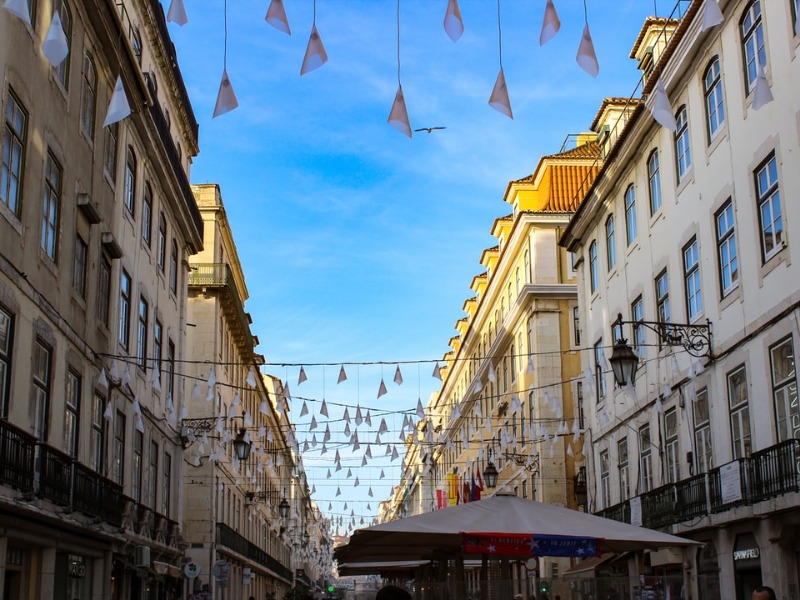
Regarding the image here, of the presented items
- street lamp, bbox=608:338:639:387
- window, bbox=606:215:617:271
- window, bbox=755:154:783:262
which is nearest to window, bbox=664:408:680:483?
street lamp, bbox=608:338:639:387

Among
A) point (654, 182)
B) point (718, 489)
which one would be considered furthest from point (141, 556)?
point (654, 182)

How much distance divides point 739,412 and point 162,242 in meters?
17.1

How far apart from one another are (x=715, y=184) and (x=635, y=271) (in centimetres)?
655

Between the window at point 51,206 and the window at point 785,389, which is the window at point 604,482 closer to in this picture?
the window at point 785,389

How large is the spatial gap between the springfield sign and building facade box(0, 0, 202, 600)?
21.1ft

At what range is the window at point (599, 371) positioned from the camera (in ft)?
101

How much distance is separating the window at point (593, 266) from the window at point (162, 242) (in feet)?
42.0

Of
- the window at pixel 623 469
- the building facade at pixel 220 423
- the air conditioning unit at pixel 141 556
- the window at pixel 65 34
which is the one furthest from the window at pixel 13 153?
the window at pixel 623 469

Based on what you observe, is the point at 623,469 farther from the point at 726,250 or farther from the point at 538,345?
the point at 538,345

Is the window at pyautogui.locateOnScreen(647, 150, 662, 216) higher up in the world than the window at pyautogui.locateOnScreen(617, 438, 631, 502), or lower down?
higher up

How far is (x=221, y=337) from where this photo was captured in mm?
42812

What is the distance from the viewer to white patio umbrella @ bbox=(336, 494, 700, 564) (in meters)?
12.7

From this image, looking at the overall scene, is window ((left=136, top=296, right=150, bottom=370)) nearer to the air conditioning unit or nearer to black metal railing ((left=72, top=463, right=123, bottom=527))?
the air conditioning unit

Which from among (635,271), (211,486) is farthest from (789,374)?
(211,486)
